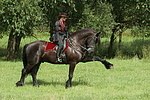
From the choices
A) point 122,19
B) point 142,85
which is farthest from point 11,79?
point 122,19

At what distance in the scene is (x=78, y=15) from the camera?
2659 cm

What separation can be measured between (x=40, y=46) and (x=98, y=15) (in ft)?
43.6

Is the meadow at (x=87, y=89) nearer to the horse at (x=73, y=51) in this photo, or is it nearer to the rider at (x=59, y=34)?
the horse at (x=73, y=51)

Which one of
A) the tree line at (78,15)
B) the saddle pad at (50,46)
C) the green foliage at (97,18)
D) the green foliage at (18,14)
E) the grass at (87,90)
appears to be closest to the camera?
the grass at (87,90)

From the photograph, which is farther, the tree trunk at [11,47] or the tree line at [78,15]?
the tree trunk at [11,47]

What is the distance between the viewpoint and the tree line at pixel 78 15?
22.9 m

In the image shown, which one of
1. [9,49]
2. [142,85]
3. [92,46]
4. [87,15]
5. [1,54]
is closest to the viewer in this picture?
[92,46]

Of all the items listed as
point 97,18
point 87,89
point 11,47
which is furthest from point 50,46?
point 11,47

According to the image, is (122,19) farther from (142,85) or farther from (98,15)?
(142,85)

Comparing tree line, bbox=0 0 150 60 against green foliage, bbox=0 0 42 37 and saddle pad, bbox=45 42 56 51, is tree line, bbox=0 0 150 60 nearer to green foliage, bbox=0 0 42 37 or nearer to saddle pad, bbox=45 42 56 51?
green foliage, bbox=0 0 42 37

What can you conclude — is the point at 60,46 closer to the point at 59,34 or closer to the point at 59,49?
the point at 59,49

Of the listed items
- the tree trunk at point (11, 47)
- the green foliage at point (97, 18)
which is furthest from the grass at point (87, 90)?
the tree trunk at point (11, 47)

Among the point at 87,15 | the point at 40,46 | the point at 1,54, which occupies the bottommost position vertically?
the point at 1,54

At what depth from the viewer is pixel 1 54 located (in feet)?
107
